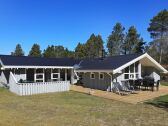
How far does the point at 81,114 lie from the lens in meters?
12.8

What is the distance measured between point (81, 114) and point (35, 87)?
9277 mm

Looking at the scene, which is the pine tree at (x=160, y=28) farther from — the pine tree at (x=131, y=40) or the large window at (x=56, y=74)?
the large window at (x=56, y=74)

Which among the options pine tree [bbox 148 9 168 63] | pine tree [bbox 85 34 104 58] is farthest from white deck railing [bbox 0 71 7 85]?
pine tree [bbox 85 34 104 58]

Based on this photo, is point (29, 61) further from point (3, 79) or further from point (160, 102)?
point (160, 102)

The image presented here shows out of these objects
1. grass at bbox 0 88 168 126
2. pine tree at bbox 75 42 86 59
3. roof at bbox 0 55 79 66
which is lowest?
grass at bbox 0 88 168 126

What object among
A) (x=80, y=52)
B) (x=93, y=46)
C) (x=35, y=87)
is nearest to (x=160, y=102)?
(x=35, y=87)

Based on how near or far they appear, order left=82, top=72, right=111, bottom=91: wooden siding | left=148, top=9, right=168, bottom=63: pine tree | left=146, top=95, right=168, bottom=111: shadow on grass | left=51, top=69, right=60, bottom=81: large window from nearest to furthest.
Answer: left=146, top=95, right=168, bottom=111: shadow on grass → left=82, top=72, right=111, bottom=91: wooden siding → left=51, top=69, right=60, bottom=81: large window → left=148, top=9, right=168, bottom=63: pine tree

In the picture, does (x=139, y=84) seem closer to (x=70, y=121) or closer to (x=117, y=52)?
(x=70, y=121)

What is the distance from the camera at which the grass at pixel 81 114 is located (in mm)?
10969

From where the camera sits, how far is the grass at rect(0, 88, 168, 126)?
1097 centimetres

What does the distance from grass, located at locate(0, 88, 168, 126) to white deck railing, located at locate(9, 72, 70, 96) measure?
3.94m

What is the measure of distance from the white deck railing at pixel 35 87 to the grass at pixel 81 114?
3941mm

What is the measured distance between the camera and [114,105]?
15750 mm

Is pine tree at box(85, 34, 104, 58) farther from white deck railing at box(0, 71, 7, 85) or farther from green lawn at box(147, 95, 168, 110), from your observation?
green lawn at box(147, 95, 168, 110)
